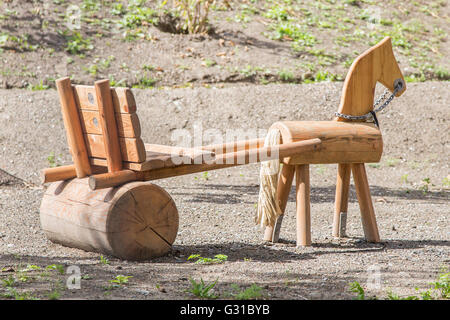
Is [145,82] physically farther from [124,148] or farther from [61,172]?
[124,148]

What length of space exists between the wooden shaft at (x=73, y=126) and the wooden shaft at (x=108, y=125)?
0.84ft

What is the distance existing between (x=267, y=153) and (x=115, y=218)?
4.01 ft

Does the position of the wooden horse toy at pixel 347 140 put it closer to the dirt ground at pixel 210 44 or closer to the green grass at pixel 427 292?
the green grass at pixel 427 292

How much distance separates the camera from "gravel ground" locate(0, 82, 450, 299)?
418 centimetres

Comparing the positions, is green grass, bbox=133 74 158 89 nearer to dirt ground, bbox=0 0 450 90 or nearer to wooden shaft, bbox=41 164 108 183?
dirt ground, bbox=0 0 450 90

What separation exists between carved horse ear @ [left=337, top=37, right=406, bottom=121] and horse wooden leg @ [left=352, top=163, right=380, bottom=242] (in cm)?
46

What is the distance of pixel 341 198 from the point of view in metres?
5.57

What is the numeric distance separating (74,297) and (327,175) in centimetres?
578

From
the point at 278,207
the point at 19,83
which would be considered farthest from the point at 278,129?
the point at 19,83

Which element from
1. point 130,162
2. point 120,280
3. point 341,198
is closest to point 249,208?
point 341,198

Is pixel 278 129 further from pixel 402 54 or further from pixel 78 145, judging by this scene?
pixel 402 54

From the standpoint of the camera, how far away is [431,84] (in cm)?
1095

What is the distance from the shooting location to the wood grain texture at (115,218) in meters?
4.45

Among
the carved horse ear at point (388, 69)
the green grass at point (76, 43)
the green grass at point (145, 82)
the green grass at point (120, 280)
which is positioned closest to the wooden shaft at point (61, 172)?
the green grass at point (120, 280)
